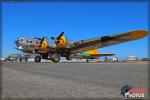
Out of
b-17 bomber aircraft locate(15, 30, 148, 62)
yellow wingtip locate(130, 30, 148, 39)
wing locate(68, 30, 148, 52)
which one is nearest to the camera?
yellow wingtip locate(130, 30, 148, 39)

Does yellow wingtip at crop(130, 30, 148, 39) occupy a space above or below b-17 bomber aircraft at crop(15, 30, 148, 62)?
above

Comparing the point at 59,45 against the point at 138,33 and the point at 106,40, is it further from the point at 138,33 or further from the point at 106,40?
the point at 138,33

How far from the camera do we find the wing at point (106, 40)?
145 feet

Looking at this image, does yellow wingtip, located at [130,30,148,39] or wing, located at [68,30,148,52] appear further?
wing, located at [68,30,148,52]

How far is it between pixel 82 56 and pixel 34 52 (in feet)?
42.8

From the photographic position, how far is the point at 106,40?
149 ft

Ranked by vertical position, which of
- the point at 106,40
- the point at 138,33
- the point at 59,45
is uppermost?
the point at 138,33

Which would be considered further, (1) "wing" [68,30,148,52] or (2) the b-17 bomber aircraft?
(2) the b-17 bomber aircraft

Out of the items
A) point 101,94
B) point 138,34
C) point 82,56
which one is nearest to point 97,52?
point 82,56

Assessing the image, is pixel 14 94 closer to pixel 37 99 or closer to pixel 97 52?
pixel 37 99

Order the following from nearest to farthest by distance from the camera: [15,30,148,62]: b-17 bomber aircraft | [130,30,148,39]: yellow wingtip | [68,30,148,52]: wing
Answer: [130,30,148,39]: yellow wingtip
[68,30,148,52]: wing
[15,30,148,62]: b-17 bomber aircraft

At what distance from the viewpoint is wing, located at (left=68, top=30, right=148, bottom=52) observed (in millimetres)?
44062

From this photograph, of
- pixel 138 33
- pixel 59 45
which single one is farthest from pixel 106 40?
pixel 59 45

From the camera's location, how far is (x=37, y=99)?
7.77 meters
